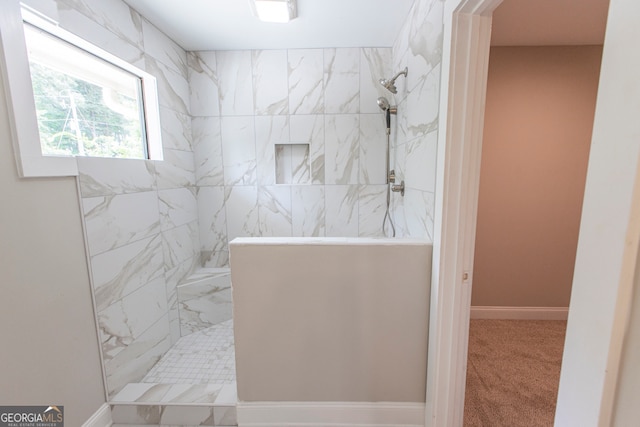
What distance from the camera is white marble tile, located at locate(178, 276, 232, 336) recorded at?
7.54 feet

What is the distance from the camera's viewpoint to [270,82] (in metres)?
2.44

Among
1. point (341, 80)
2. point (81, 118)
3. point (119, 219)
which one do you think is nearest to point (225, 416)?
point (119, 219)

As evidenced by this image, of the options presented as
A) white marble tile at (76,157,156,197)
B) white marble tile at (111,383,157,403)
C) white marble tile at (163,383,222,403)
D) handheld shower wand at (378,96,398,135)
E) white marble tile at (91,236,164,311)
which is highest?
handheld shower wand at (378,96,398,135)

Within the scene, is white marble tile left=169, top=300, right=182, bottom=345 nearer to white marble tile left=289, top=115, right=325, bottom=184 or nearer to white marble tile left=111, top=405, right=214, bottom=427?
white marble tile left=111, top=405, right=214, bottom=427

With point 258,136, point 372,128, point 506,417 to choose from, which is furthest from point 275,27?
point 506,417

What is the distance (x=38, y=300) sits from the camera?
114 cm

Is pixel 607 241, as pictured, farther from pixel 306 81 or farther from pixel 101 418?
pixel 306 81

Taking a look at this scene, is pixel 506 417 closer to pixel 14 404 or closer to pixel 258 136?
pixel 14 404

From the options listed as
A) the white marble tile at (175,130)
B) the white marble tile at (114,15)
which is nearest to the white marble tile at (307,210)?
the white marble tile at (175,130)

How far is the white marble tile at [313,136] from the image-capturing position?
8.16ft

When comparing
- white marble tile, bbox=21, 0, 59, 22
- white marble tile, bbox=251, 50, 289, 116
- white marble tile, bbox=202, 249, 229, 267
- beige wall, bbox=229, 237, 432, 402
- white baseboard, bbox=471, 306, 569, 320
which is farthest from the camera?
white marble tile, bbox=202, 249, 229, 267

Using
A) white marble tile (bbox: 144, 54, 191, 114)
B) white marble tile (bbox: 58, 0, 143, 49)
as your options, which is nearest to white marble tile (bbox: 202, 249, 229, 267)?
white marble tile (bbox: 144, 54, 191, 114)

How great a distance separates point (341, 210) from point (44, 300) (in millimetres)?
2099

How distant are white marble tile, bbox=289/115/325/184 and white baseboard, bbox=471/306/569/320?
1913 mm
